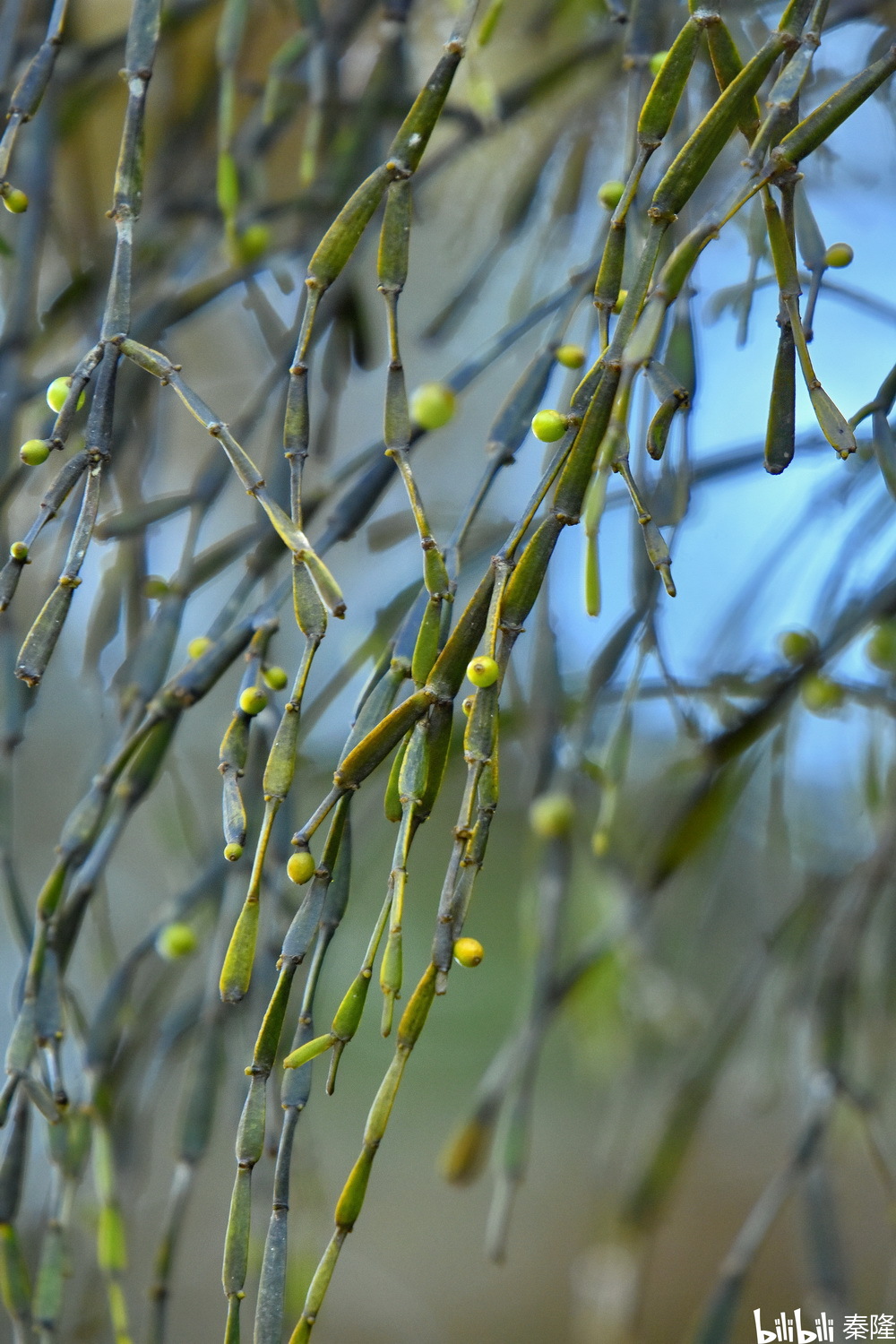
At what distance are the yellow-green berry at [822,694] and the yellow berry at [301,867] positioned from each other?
1.49ft

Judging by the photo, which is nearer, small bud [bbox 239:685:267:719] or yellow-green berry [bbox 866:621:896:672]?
small bud [bbox 239:685:267:719]

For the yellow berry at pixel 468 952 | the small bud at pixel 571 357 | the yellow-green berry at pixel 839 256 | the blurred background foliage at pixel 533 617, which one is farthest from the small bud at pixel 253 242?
the yellow berry at pixel 468 952

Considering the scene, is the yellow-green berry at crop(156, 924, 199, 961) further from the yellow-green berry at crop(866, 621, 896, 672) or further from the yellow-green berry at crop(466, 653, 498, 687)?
the yellow-green berry at crop(866, 621, 896, 672)

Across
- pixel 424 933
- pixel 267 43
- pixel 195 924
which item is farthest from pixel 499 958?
pixel 267 43

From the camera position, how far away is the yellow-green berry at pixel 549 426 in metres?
0.37

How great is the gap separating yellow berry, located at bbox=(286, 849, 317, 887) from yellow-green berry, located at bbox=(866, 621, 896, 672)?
1.70ft

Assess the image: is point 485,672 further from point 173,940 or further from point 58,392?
point 173,940

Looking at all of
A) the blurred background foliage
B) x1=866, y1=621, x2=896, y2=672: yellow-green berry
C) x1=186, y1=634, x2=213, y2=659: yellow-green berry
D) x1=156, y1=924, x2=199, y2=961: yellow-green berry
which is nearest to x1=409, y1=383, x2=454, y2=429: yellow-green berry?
the blurred background foliage

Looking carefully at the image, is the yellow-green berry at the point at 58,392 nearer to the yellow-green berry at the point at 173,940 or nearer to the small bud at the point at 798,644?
the yellow-green berry at the point at 173,940

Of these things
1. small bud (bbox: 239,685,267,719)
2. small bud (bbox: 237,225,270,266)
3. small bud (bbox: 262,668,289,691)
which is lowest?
small bud (bbox: 239,685,267,719)

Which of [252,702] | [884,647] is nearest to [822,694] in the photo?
[884,647]

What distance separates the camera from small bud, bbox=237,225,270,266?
0.62 m

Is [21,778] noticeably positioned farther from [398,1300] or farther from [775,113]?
[775,113]

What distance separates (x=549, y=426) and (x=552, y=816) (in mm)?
258
